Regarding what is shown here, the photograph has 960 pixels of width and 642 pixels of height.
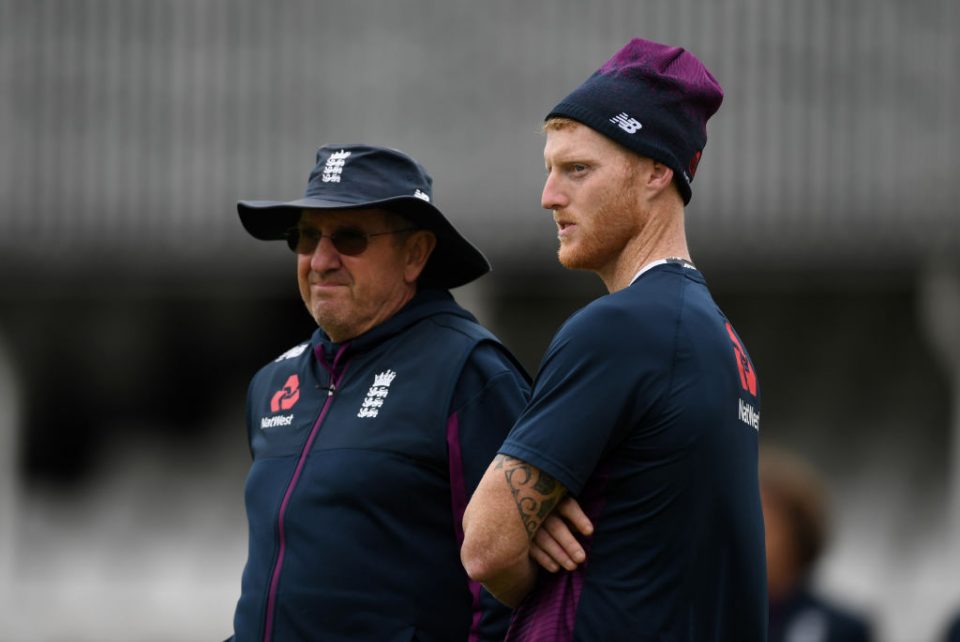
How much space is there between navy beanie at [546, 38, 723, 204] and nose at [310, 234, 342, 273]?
104 cm

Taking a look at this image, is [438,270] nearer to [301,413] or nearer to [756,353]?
[301,413]

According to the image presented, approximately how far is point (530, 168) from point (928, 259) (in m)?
3.17

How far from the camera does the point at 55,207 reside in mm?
12992

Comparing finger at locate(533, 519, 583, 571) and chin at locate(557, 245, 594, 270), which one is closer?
finger at locate(533, 519, 583, 571)

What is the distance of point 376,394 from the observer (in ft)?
14.6

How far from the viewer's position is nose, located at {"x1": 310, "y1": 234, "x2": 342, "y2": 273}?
15.0 ft

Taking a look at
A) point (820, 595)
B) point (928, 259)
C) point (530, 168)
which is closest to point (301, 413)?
point (820, 595)

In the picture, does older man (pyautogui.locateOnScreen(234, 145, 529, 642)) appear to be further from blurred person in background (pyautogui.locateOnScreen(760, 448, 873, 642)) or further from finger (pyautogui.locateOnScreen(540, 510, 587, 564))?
blurred person in background (pyautogui.locateOnScreen(760, 448, 873, 642))

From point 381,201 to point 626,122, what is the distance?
105 centimetres

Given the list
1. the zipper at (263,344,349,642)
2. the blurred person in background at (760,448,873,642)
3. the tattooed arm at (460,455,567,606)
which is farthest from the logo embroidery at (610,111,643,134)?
the blurred person in background at (760,448,873,642)

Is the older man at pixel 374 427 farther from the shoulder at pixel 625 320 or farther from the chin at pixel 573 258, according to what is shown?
the shoulder at pixel 625 320

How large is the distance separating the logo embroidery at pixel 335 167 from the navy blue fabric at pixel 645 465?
4.46 feet

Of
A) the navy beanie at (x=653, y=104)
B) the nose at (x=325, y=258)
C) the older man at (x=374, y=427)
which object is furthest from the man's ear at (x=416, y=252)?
the navy beanie at (x=653, y=104)

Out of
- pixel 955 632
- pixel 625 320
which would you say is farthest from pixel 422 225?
pixel 955 632
